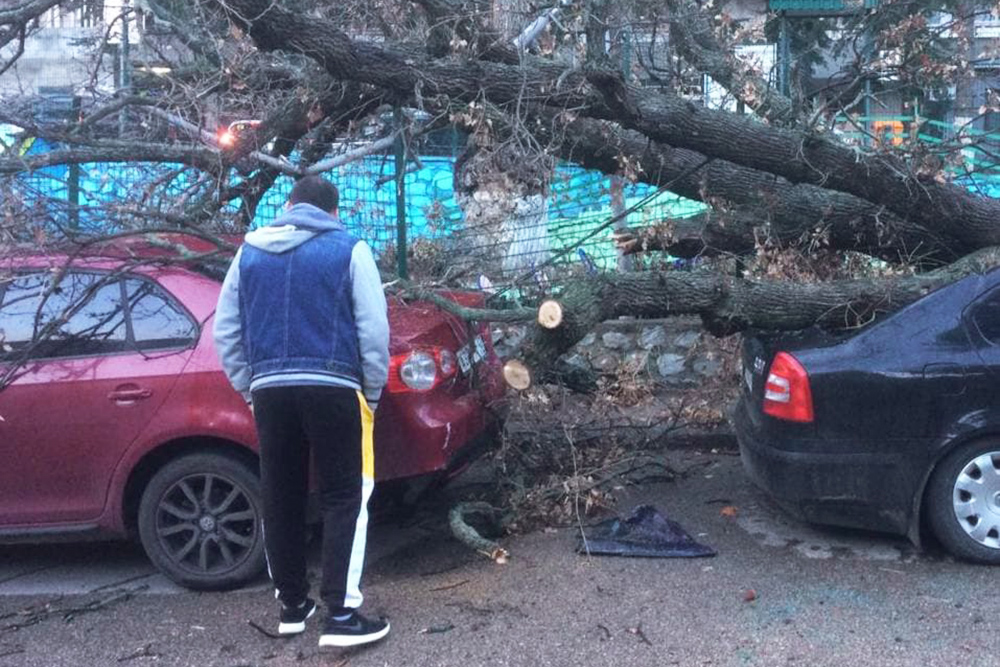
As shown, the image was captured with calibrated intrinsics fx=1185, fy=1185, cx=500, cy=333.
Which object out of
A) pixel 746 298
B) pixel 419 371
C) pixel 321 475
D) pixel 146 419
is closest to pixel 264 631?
pixel 321 475

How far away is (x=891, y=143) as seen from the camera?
712cm

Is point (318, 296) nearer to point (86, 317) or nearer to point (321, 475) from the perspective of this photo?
point (321, 475)

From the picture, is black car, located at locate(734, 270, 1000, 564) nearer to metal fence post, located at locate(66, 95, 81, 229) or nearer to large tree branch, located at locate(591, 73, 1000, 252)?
large tree branch, located at locate(591, 73, 1000, 252)

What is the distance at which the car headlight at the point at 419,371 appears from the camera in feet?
18.1

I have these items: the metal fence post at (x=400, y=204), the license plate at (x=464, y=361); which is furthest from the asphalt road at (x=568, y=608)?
the metal fence post at (x=400, y=204)

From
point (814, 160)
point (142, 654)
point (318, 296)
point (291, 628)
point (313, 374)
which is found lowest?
point (142, 654)

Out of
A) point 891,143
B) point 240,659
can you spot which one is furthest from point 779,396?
point 240,659

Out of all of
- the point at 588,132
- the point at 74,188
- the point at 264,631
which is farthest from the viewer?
the point at 588,132

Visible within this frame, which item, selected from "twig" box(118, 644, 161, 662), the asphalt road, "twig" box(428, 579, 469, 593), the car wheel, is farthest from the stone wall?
"twig" box(118, 644, 161, 662)

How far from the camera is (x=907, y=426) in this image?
550cm

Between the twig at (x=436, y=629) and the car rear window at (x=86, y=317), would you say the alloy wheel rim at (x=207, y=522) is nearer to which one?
the car rear window at (x=86, y=317)

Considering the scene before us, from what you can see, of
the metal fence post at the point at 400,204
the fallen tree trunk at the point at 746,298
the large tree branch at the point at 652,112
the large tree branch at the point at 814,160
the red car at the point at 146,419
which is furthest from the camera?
the metal fence post at the point at 400,204

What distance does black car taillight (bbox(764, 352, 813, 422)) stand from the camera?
5.57 metres

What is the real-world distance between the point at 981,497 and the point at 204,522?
11.9 feet
